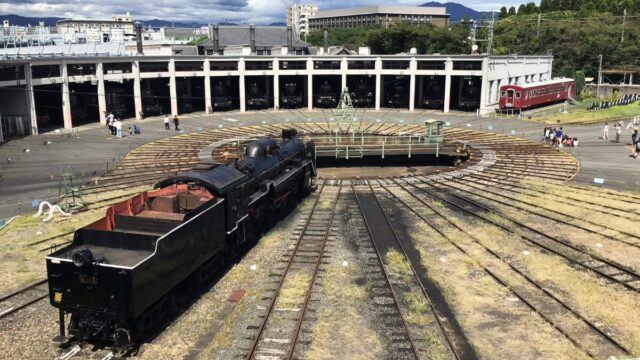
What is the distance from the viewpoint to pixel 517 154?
37.2m

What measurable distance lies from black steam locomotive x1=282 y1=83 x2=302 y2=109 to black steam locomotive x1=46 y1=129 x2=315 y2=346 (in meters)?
45.7

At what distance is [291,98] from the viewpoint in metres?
64.2

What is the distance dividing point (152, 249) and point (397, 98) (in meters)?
59.4

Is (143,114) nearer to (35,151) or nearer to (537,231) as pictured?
(35,151)

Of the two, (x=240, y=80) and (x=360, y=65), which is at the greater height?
(x=360, y=65)

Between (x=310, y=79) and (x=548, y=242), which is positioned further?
(x=310, y=79)

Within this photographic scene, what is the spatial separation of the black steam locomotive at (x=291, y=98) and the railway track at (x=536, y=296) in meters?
43.4

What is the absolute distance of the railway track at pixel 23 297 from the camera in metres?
14.1

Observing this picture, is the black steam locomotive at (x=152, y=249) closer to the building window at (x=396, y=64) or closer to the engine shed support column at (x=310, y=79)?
the engine shed support column at (x=310, y=79)

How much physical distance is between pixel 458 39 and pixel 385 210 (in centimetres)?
7965

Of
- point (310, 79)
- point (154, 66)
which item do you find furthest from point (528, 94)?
point (154, 66)

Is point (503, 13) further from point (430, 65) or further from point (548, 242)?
point (548, 242)

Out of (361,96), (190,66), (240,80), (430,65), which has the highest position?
(430,65)

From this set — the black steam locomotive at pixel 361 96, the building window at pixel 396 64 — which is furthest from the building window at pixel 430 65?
the black steam locomotive at pixel 361 96
